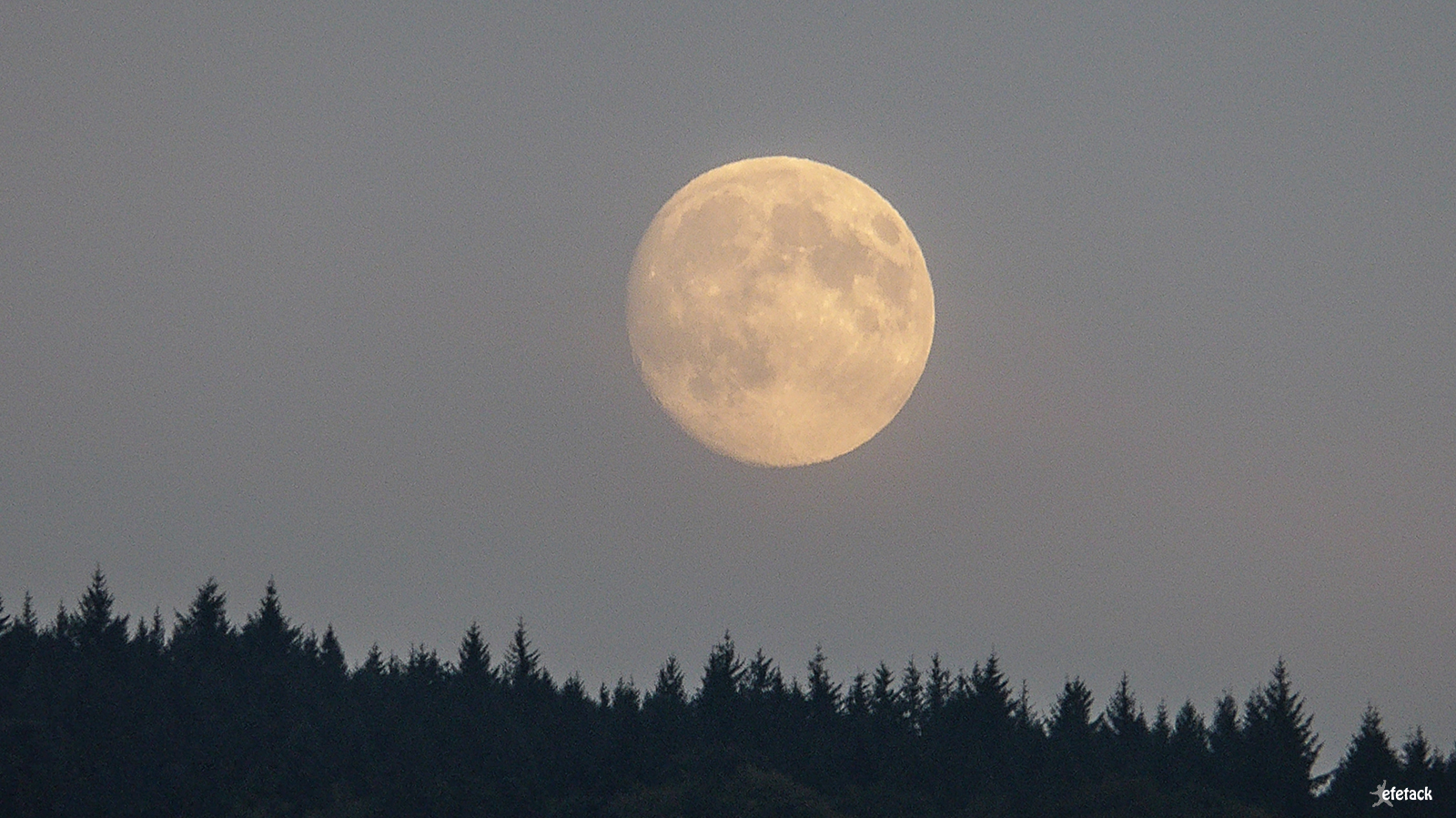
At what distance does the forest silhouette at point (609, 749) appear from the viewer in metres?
110

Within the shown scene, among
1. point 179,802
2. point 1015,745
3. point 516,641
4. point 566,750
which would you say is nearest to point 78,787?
point 179,802

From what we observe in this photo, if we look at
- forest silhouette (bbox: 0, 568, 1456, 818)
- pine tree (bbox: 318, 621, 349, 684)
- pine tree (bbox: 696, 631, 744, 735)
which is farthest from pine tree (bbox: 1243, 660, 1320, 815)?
pine tree (bbox: 318, 621, 349, 684)

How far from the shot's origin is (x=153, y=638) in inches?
5551

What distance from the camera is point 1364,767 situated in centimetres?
11450

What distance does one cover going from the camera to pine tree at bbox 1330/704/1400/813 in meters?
113

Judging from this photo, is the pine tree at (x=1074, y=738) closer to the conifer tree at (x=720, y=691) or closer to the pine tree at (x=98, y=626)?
the conifer tree at (x=720, y=691)

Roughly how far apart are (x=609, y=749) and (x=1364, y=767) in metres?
52.2

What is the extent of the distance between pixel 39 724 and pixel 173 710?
12.6 metres

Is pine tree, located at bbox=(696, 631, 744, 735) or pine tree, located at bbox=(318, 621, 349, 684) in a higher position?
pine tree, located at bbox=(318, 621, 349, 684)

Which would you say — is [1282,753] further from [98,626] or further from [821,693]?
[98,626]

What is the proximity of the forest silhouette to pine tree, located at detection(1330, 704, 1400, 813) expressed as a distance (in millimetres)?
154

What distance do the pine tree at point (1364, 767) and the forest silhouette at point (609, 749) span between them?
15 centimetres

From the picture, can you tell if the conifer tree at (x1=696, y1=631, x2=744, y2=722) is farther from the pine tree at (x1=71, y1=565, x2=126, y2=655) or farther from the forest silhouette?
the pine tree at (x1=71, y1=565, x2=126, y2=655)

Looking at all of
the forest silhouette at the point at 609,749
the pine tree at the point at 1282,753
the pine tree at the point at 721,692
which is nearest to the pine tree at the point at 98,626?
the forest silhouette at the point at 609,749
